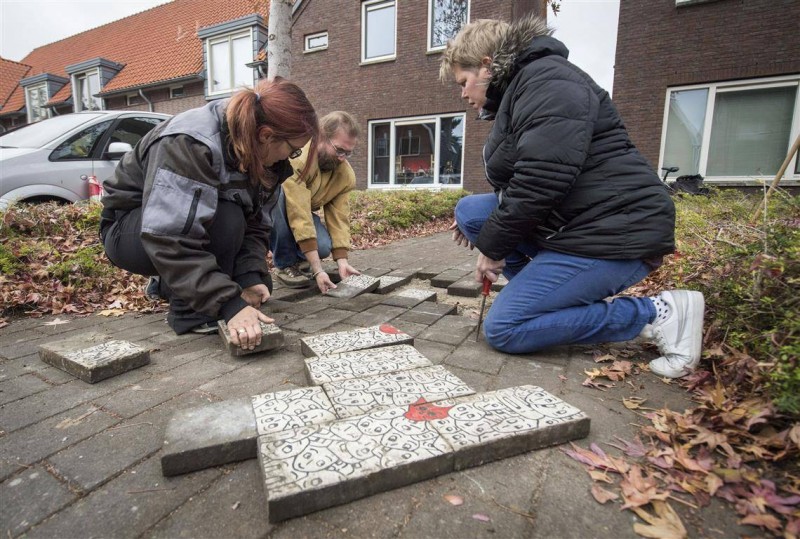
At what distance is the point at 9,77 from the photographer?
2173 cm

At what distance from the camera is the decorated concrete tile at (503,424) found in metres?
1.28

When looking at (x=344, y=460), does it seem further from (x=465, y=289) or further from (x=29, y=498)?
(x=465, y=289)

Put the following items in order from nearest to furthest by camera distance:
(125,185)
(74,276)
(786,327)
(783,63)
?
1. (786,327)
2. (125,185)
3. (74,276)
4. (783,63)

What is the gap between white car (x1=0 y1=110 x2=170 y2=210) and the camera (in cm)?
441

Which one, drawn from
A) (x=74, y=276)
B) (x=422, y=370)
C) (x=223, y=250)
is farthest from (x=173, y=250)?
(x=74, y=276)

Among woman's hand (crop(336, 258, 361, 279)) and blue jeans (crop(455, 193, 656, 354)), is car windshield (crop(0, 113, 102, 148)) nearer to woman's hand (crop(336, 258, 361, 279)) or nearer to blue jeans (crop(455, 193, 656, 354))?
woman's hand (crop(336, 258, 361, 279))

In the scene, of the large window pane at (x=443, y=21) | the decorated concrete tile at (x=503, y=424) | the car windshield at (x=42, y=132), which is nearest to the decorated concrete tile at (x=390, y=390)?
the decorated concrete tile at (x=503, y=424)

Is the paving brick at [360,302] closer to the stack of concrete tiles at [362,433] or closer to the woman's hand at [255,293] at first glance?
the woman's hand at [255,293]

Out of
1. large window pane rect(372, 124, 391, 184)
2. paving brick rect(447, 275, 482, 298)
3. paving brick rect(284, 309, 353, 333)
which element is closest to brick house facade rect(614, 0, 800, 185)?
large window pane rect(372, 124, 391, 184)

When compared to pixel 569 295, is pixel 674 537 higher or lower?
lower

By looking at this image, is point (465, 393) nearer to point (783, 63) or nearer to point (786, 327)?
point (786, 327)

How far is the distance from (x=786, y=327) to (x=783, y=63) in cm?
886

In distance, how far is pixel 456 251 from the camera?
544cm

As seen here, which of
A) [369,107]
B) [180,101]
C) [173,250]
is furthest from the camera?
[180,101]
